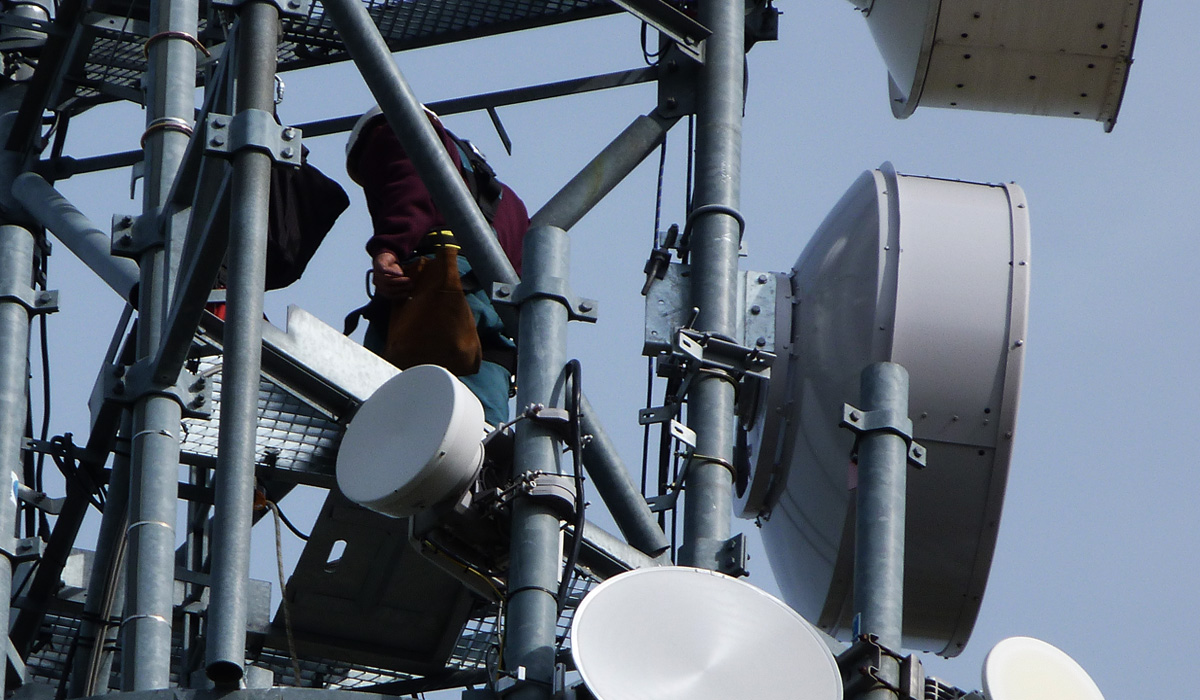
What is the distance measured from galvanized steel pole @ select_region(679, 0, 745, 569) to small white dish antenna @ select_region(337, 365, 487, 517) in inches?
48.1

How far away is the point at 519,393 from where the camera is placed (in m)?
7.77

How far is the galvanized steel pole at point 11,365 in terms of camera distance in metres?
10.3

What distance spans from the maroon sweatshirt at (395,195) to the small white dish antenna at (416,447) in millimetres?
2300

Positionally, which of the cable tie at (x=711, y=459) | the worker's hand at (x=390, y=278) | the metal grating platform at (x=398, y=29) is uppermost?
the metal grating platform at (x=398, y=29)

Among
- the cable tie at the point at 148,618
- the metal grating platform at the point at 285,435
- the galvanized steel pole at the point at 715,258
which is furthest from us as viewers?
the metal grating platform at the point at 285,435

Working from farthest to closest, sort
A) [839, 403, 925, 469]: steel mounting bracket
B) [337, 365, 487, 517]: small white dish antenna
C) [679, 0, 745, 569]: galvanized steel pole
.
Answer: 1. [839, 403, 925, 469]: steel mounting bracket
2. [679, 0, 745, 569]: galvanized steel pole
3. [337, 365, 487, 517]: small white dish antenna

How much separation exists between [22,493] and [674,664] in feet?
16.8

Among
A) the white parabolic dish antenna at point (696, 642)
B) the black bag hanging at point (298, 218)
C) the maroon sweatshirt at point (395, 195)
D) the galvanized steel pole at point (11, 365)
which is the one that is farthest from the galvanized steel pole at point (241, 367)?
the galvanized steel pole at point (11, 365)

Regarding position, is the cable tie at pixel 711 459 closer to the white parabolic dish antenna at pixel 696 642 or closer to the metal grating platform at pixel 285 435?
the white parabolic dish antenna at pixel 696 642

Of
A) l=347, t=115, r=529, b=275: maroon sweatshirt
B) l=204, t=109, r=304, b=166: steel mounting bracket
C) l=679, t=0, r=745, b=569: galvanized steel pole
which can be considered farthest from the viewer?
l=347, t=115, r=529, b=275: maroon sweatshirt

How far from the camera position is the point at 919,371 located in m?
9.80

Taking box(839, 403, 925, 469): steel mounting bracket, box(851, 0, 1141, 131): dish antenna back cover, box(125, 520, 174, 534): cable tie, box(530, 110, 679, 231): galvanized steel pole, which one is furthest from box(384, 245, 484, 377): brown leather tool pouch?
box(851, 0, 1141, 131): dish antenna back cover

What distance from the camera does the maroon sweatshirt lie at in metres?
10.2

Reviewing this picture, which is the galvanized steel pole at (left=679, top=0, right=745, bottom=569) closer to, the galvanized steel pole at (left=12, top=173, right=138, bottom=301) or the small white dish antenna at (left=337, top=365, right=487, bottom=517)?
the small white dish antenna at (left=337, top=365, right=487, bottom=517)
